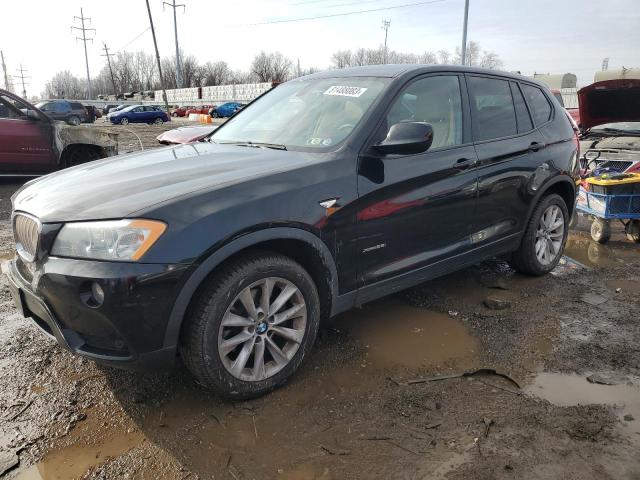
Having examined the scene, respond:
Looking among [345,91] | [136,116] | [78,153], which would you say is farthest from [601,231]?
[136,116]

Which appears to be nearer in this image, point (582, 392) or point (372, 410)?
point (372, 410)

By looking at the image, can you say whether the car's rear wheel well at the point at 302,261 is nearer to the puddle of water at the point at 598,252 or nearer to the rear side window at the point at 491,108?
the rear side window at the point at 491,108

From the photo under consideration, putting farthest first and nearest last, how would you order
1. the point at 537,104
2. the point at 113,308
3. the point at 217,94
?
the point at 217,94 → the point at 537,104 → the point at 113,308

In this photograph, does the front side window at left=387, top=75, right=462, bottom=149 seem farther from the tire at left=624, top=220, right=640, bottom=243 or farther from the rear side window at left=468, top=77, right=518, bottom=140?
the tire at left=624, top=220, right=640, bottom=243

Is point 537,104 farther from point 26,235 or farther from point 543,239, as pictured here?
point 26,235

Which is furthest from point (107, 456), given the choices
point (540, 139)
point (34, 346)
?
point (540, 139)

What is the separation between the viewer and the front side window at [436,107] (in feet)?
10.9

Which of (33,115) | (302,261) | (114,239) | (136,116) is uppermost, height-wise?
(33,115)

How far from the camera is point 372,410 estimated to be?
2.63 metres

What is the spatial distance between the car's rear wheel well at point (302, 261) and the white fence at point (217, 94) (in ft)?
181

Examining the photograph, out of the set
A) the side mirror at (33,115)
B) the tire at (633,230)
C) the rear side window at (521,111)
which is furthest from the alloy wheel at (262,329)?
the side mirror at (33,115)

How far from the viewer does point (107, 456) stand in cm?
231

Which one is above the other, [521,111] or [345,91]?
[345,91]

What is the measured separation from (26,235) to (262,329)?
52.4 inches
